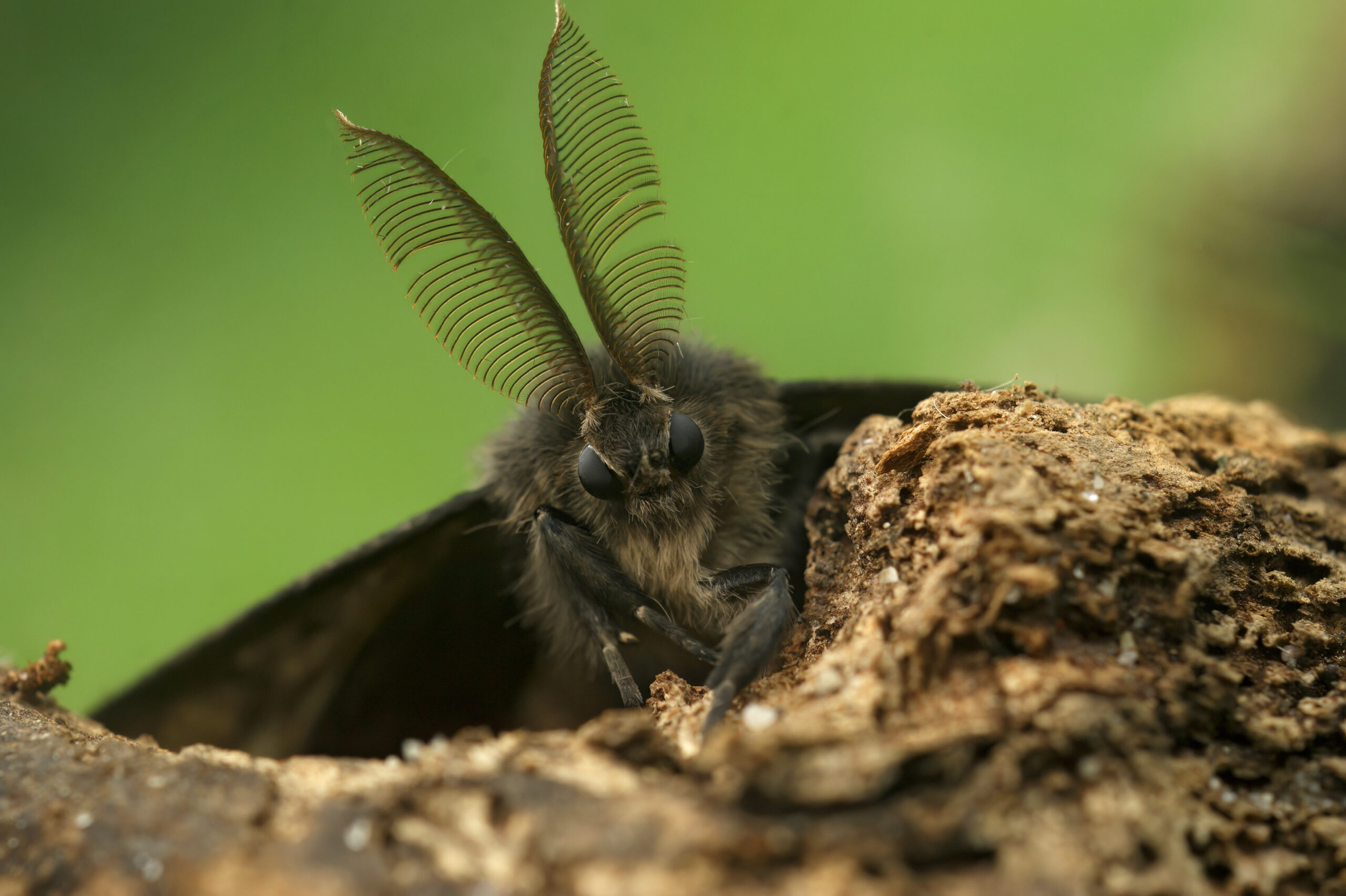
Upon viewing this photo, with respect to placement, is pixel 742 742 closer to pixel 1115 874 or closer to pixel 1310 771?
pixel 1115 874

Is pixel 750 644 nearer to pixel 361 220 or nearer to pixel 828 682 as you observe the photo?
pixel 828 682

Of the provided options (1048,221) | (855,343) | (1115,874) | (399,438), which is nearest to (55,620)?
(399,438)

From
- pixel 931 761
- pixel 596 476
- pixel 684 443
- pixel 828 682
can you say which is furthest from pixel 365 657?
pixel 931 761

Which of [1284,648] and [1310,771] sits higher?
[1284,648]

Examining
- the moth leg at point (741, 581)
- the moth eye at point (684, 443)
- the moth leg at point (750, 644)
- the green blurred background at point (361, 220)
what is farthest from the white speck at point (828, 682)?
the green blurred background at point (361, 220)

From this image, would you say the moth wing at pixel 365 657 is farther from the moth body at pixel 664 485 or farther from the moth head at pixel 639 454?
the moth head at pixel 639 454

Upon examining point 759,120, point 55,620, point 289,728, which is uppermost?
point 759,120

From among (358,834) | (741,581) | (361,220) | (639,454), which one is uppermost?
(361,220)

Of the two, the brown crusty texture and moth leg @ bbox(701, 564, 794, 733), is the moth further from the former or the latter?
the brown crusty texture
